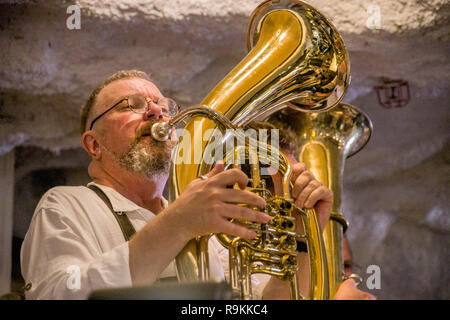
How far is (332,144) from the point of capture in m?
2.48

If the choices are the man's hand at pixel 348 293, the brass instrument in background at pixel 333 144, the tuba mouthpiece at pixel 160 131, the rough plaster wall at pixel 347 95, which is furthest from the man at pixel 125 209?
the rough plaster wall at pixel 347 95

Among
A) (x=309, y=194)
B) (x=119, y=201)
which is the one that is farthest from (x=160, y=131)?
(x=309, y=194)

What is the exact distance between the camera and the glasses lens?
2.04m

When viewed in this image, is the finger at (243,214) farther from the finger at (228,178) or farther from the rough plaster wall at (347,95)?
the rough plaster wall at (347,95)

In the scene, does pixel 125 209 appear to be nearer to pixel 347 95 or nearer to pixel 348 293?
pixel 348 293

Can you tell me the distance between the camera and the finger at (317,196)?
1.71 m

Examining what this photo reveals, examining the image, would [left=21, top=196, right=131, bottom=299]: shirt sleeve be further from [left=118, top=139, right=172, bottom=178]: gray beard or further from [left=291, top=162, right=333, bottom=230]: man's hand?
[left=291, top=162, right=333, bottom=230]: man's hand

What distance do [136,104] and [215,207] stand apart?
32.1 inches

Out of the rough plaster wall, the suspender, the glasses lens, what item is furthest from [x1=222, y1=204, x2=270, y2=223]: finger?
the rough plaster wall

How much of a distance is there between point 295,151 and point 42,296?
132 cm

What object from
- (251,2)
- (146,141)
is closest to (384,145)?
(251,2)

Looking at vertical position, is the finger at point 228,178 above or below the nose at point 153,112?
below

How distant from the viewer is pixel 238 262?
1.51m
